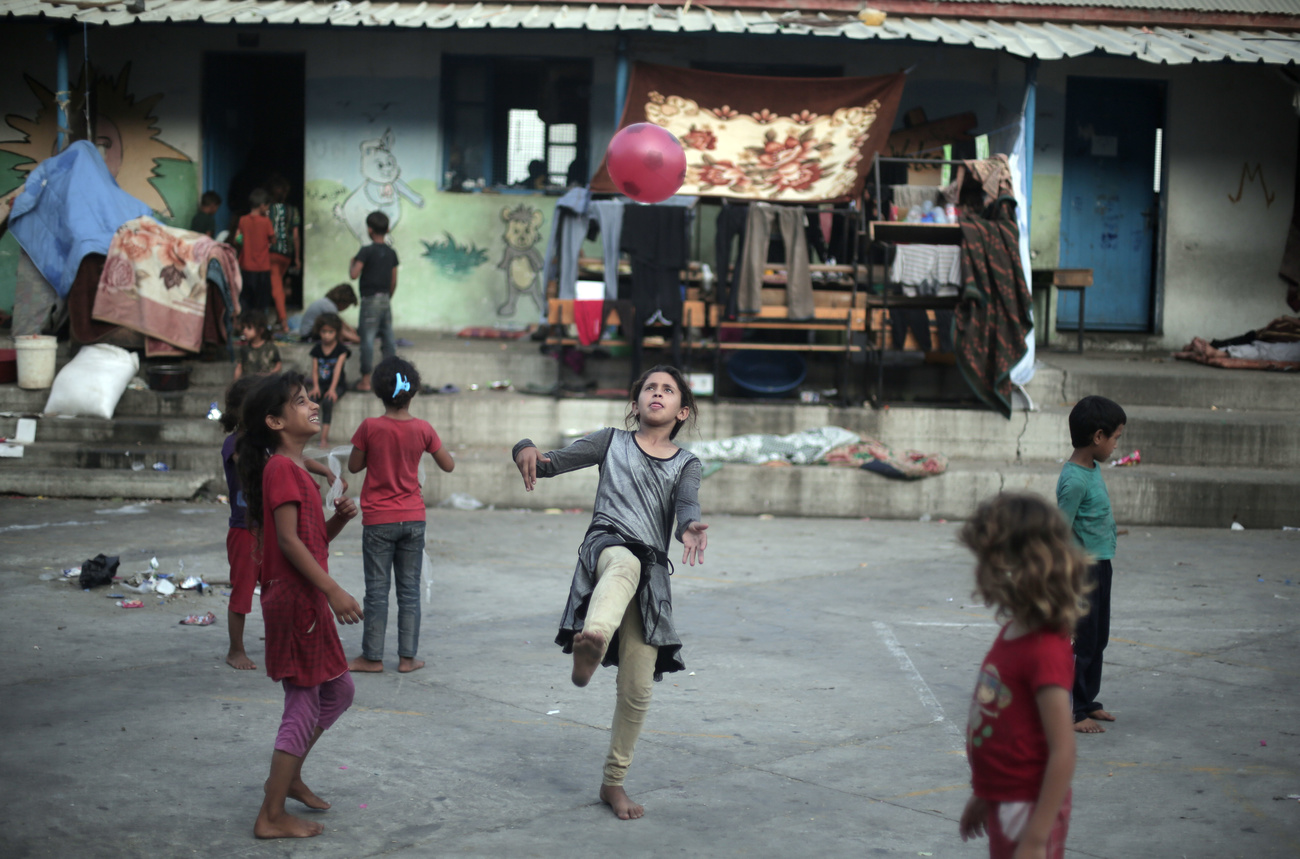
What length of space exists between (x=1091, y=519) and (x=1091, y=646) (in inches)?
20.7

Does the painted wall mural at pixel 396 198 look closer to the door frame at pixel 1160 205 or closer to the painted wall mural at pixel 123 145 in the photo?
the painted wall mural at pixel 123 145

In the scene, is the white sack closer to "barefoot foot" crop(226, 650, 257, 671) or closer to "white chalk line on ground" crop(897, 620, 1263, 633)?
"barefoot foot" crop(226, 650, 257, 671)

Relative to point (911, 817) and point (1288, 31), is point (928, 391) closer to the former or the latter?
point (1288, 31)

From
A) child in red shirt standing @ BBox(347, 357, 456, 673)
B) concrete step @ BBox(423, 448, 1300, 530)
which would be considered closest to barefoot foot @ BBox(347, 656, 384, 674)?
child in red shirt standing @ BBox(347, 357, 456, 673)

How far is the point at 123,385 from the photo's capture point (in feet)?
35.5

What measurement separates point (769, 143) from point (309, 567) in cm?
882

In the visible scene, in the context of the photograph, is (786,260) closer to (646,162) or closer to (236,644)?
(646,162)

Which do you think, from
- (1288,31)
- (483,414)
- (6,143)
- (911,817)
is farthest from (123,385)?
(1288,31)

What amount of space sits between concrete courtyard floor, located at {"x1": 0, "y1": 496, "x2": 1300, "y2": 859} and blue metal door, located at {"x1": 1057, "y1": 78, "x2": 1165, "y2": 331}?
6.58 metres

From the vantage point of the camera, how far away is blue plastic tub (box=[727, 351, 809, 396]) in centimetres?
1112

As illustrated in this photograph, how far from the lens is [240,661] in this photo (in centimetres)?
561

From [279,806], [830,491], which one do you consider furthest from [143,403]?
[279,806]

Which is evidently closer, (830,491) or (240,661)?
(240,661)

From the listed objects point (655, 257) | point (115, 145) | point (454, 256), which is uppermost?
point (115, 145)
